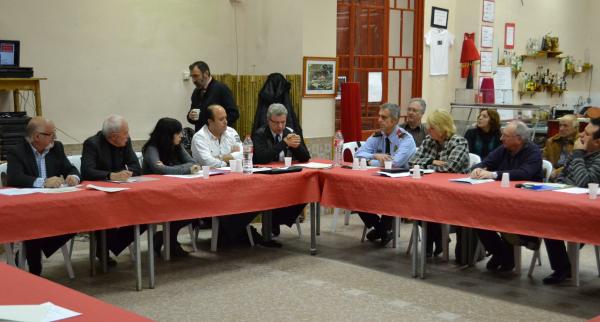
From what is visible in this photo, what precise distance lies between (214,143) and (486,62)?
15.5 feet

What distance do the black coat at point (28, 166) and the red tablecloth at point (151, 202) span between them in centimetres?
41

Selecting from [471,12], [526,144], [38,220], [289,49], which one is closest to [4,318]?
[38,220]

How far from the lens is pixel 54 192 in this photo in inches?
179

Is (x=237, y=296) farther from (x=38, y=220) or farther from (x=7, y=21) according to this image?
(x=7, y=21)

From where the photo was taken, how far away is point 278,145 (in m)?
6.21

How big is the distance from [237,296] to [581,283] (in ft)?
7.91

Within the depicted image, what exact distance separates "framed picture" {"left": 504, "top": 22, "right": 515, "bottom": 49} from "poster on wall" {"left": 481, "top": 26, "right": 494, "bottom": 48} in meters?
0.42

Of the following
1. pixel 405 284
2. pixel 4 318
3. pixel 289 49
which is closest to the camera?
pixel 4 318

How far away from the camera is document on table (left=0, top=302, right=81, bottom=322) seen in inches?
87.7

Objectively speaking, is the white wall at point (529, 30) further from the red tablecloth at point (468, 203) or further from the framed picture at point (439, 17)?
the red tablecloth at point (468, 203)

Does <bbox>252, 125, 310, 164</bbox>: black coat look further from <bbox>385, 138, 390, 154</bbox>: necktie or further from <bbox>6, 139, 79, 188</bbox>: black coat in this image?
<bbox>6, 139, 79, 188</bbox>: black coat

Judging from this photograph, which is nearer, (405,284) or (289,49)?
(405,284)

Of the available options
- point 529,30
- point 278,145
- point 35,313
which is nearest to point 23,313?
point 35,313

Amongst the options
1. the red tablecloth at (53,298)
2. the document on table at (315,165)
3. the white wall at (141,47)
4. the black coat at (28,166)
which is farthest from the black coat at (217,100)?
the red tablecloth at (53,298)
